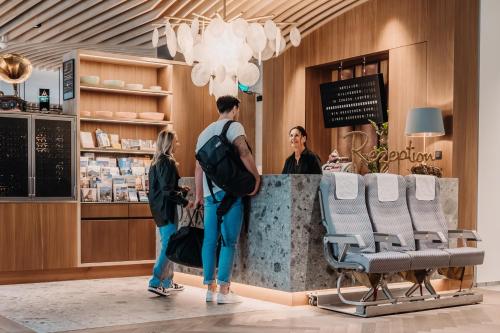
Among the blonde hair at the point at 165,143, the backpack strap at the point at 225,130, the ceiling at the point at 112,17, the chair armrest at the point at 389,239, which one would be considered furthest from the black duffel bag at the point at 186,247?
the ceiling at the point at 112,17

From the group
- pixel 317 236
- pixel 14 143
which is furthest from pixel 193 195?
pixel 14 143

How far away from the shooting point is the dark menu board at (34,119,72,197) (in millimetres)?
7203

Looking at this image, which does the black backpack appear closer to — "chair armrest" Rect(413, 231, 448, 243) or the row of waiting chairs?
the row of waiting chairs

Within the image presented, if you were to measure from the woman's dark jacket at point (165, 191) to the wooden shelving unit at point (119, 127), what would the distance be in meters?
1.76

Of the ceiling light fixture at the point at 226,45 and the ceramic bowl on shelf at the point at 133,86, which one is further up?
the ceiling light fixture at the point at 226,45

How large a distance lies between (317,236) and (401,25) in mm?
3484

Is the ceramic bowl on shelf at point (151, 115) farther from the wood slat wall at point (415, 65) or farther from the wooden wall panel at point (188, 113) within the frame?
the wood slat wall at point (415, 65)

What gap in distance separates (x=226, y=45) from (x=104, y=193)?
225 centimetres

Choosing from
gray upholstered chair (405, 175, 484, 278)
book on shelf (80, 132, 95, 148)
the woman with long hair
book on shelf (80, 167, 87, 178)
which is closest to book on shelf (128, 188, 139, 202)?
book on shelf (80, 167, 87, 178)

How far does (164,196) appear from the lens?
5.96m

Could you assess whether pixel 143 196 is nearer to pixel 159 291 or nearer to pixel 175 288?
pixel 175 288

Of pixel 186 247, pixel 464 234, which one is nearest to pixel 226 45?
pixel 186 247

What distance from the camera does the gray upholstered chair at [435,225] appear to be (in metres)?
5.76

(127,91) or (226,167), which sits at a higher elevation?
(127,91)
